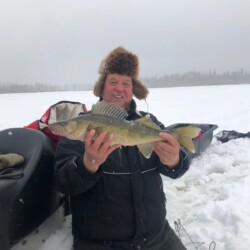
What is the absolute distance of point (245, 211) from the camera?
4.40m

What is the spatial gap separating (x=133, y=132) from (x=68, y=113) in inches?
65.6

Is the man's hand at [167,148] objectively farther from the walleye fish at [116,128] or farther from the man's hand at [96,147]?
the man's hand at [96,147]

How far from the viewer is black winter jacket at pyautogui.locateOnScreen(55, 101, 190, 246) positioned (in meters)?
2.91

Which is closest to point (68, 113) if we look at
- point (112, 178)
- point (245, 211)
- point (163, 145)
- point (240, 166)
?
point (112, 178)

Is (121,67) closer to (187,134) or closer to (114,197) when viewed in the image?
(187,134)

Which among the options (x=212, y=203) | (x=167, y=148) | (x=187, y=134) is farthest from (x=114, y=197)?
(x=212, y=203)

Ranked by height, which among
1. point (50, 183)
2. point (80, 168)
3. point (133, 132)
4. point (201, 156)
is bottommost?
point (201, 156)

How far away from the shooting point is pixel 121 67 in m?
3.62

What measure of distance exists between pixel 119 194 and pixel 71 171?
527 millimetres

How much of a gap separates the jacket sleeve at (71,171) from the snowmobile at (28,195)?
0.22 metres

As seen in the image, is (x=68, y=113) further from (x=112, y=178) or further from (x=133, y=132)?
(x=133, y=132)

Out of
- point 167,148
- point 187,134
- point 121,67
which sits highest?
point 121,67

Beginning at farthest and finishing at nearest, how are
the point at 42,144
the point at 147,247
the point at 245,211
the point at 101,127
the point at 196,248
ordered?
1. the point at 245,211
2. the point at 196,248
3. the point at 42,144
4. the point at 147,247
5. the point at 101,127

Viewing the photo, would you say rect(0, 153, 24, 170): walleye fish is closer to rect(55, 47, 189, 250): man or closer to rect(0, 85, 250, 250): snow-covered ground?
rect(55, 47, 189, 250): man
